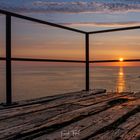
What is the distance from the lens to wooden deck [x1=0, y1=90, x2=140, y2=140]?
1646 millimetres

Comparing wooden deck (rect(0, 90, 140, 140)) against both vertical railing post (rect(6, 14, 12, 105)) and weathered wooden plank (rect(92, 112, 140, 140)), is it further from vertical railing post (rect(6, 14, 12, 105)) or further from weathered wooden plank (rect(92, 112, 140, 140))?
vertical railing post (rect(6, 14, 12, 105))

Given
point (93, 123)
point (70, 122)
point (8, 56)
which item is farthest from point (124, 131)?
point (8, 56)

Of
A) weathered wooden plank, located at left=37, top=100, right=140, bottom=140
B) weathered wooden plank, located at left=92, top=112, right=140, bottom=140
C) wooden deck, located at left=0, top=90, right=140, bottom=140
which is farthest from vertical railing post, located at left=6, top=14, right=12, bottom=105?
weathered wooden plank, located at left=92, top=112, right=140, bottom=140

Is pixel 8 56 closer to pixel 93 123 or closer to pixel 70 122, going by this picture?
pixel 70 122

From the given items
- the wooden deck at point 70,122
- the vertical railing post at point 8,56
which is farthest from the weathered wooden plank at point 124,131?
the vertical railing post at point 8,56

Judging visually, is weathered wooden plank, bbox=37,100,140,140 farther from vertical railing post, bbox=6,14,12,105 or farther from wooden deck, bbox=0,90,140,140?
vertical railing post, bbox=6,14,12,105

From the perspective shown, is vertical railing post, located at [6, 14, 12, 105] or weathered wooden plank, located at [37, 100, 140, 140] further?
vertical railing post, located at [6, 14, 12, 105]

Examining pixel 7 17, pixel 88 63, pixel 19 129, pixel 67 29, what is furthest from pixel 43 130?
pixel 88 63

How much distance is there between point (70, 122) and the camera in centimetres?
197

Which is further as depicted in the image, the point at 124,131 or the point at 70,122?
the point at 70,122

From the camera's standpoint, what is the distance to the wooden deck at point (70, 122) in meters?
1.65

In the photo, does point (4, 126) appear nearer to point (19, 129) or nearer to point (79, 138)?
point (19, 129)

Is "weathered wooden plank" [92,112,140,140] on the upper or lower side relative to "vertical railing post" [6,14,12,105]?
lower

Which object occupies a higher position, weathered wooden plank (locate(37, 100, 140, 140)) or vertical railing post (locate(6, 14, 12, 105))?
vertical railing post (locate(6, 14, 12, 105))
